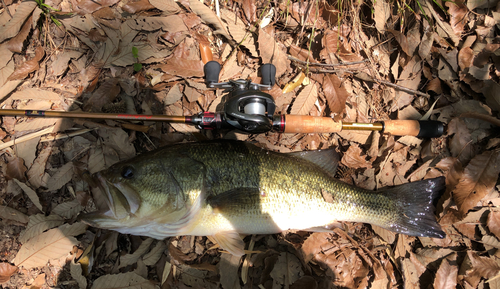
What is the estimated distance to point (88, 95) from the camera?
2.81m

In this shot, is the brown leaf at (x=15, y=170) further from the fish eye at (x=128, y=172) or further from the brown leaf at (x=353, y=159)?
the brown leaf at (x=353, y=159)

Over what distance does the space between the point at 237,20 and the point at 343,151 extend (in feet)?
6.57

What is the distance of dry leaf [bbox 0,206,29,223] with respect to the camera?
2.63 metres

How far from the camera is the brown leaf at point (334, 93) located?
2908mm

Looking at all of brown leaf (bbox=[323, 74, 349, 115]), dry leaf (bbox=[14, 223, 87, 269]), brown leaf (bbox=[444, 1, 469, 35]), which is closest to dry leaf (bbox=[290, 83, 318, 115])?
brown leaf (bbox=[323, 74, 349, 115])

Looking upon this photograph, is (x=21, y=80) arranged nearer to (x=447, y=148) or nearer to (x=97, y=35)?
(x=97, y=35)

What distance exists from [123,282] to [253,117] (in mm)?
2155

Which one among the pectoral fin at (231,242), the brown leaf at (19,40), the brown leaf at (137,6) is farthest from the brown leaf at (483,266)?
the brown leaf at (19,40)

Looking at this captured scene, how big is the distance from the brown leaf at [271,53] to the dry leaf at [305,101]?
36 centimetres

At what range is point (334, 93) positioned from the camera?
2953 mm

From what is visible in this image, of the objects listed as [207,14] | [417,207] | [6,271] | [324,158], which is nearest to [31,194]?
[6,271]

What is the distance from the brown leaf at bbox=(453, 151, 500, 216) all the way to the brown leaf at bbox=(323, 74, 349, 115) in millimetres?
1539

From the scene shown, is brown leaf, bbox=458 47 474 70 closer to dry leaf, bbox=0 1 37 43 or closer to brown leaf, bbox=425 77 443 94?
brown leaf, bbox=425 77 443 94

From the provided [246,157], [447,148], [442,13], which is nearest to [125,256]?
[246,157]
